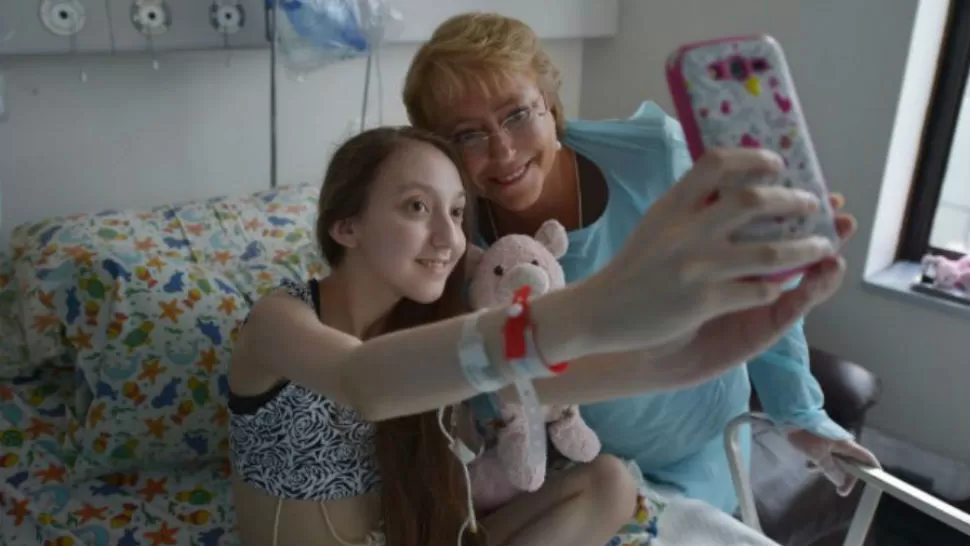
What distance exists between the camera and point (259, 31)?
173 centimetres

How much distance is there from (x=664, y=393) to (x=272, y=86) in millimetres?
989

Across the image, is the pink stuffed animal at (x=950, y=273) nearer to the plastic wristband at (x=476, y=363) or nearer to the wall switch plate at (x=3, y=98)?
the plastic wristband at (x=476, y=363)

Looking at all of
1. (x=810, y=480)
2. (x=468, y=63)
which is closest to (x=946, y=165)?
(x=810, y=480)

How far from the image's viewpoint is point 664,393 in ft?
Answer: 4.48

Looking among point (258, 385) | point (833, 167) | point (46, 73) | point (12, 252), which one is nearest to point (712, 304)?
point (258, 385)

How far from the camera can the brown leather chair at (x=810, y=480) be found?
5.70 feet

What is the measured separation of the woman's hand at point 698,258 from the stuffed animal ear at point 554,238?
591 mm

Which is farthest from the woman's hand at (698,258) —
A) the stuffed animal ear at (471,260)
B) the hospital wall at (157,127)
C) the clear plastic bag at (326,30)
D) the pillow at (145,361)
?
the hospital wall at (157,127)

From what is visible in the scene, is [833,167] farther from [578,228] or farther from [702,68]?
[702,68]

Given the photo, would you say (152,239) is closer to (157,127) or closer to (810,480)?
(157,127)

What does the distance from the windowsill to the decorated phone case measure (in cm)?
160

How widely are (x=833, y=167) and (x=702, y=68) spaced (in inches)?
65.1

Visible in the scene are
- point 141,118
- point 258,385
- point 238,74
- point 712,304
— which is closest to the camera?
point 712,304

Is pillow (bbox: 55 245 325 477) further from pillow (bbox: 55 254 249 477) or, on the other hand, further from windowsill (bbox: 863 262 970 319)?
windowsill (bbox: 863 262 970 319)
